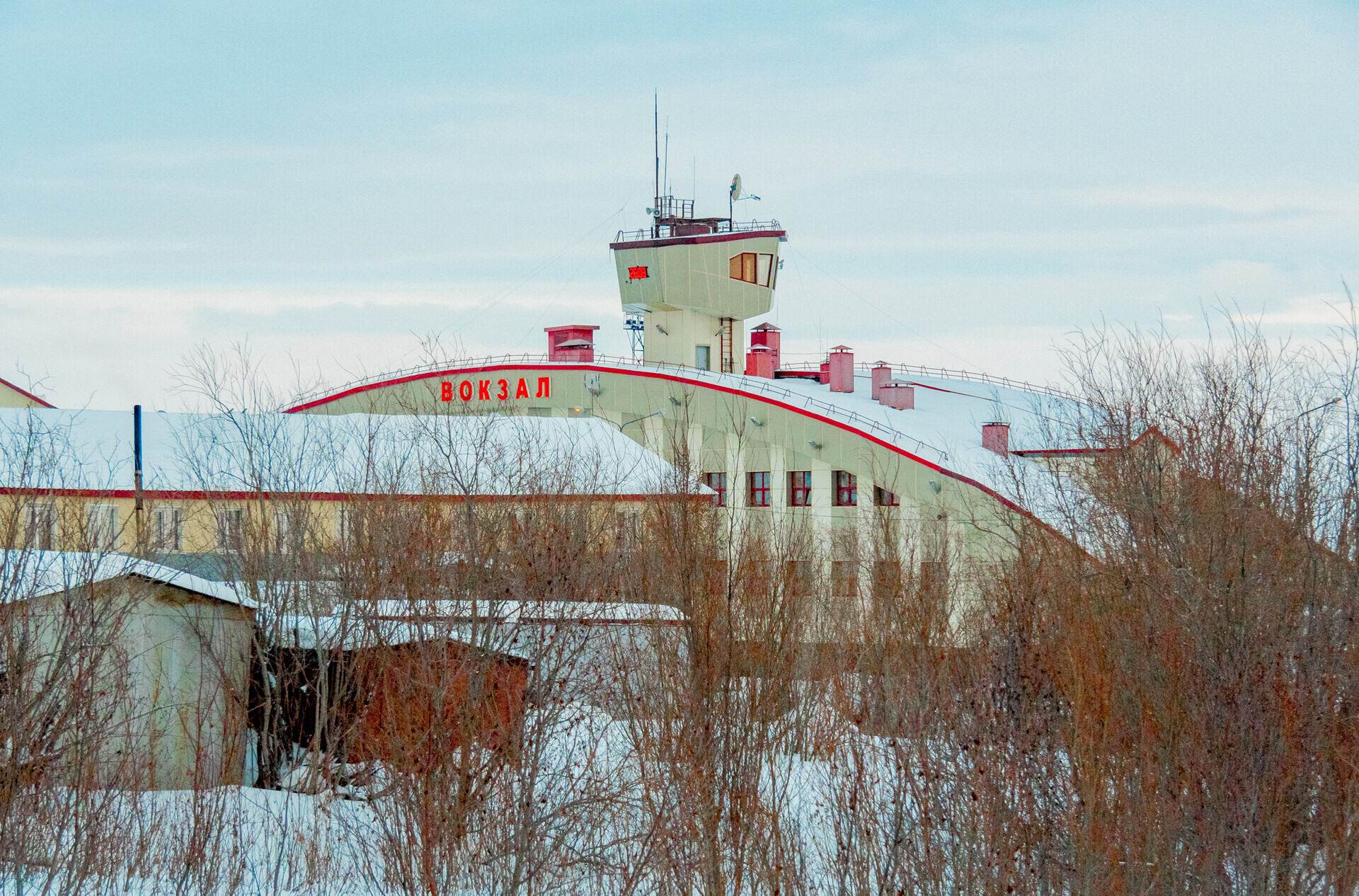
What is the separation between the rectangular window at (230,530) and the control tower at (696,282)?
29649 mm

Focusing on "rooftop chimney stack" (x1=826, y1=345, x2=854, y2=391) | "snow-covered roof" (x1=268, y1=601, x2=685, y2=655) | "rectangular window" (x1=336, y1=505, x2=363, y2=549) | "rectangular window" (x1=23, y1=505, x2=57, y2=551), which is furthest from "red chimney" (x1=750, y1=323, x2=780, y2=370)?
"rectangular window" (x1=23, y1=505, x2=57, y2=551)

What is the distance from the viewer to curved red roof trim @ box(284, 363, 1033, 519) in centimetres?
3722

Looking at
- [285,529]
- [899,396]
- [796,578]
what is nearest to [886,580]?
[796,578]

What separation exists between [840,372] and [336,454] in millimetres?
23373

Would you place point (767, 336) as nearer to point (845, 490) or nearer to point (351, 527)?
point (845, 490)

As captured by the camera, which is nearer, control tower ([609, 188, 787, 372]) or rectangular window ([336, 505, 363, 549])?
rectangular window ([336, 505, 363, 549])

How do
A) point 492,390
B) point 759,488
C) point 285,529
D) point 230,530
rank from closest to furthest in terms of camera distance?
point 230,530 < point 285,529 < point 759,488 < point 492,390

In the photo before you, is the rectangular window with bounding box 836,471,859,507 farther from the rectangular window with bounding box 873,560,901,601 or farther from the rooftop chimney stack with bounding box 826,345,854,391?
the rectangular window with bounding box 873,560,901,601

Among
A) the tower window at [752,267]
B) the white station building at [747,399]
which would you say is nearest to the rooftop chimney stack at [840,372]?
the white station building at [747,399]

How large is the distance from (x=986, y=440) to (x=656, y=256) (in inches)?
637

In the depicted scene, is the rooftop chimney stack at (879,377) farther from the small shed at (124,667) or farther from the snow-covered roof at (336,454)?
the small shed at (124,667)

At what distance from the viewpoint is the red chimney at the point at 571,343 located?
48.5 metres

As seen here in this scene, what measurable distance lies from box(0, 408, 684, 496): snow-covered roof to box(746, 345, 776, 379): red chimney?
44.4ft

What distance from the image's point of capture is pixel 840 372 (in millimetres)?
47531
